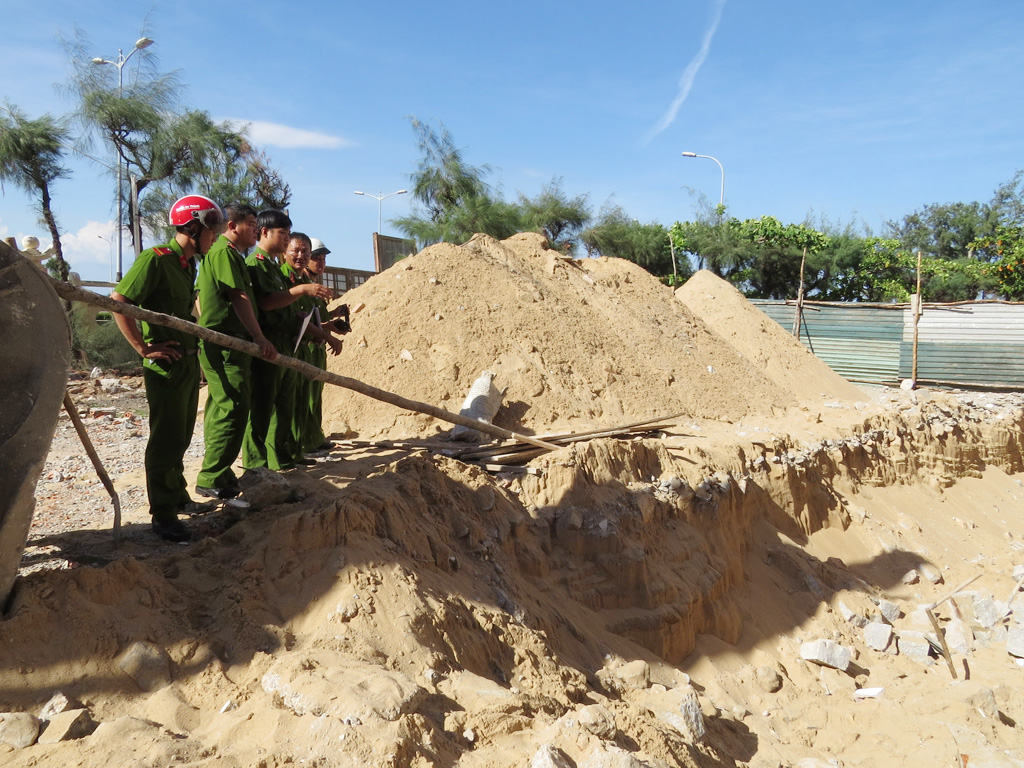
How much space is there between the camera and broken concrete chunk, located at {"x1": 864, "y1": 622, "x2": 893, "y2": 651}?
5.10 meters

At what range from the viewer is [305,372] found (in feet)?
12.2

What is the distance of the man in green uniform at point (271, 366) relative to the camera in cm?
415

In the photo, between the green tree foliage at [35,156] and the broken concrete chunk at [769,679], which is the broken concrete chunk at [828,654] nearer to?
the broken concrete chunk at [769,679]

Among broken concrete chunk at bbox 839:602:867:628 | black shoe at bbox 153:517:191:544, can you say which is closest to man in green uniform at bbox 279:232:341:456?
black shoe at bbox 153:517:191:544

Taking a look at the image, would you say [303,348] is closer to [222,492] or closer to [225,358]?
[225,358]

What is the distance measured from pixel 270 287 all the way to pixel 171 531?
1.55 m

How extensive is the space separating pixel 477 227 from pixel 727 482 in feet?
43.2

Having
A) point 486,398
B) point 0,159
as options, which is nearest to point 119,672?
point 486,398

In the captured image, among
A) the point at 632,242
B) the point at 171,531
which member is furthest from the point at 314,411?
the point at 632,242

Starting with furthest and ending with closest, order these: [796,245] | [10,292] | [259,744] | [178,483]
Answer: [796,245], [178,483], [10,292], [259,744]

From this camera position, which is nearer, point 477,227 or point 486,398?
point 486,398

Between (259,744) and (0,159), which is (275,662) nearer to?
(259,744)

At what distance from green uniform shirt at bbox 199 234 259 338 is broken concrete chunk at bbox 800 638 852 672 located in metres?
3.95

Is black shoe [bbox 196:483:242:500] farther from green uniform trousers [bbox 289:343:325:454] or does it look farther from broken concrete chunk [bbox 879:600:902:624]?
broken concrete chunk [bbox 879:600:902:624]
